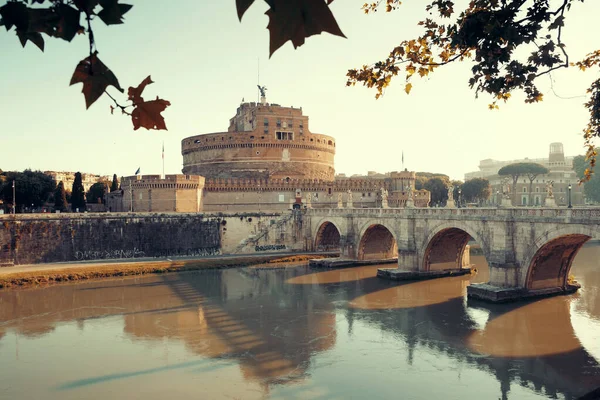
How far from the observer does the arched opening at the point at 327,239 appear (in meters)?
40.9

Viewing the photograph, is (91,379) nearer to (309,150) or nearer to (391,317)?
(391,317)

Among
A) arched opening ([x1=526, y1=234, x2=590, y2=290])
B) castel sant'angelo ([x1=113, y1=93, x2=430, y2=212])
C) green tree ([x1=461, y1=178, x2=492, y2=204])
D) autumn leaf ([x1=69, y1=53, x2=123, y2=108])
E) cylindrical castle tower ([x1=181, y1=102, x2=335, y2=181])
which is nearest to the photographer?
autumn leaf ([x1=69, y1=53, x2=123, y2=108])

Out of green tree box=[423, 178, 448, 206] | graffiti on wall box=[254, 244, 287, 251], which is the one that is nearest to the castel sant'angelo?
graffiti on wall box=[254, 244, 287, 251]

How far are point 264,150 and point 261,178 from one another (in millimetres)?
3515

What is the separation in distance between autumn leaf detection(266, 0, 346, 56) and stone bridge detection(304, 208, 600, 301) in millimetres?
18932

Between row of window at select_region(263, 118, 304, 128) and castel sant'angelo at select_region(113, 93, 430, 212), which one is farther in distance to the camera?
row of window at select_region(263, 118, 304, 128)

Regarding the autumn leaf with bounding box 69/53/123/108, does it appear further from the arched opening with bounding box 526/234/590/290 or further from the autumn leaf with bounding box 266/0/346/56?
the arched opening with bounding box 526/234/590/290

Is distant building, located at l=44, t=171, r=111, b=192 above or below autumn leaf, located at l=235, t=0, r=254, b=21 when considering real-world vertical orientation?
above

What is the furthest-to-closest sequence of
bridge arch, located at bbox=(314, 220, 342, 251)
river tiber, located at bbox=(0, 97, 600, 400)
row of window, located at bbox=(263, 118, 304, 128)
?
row of window, located at bbox=(263, 118, 304, 128)
bridge arch, located at bbox=(314, 220, 342, 251)
river tiber, located at bbox=(0, 97, 600, 400)

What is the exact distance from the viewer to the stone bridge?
1973cm

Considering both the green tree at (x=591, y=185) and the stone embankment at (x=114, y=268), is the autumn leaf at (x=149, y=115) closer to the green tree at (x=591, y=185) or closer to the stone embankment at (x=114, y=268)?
the stone embankment at (x=114, y=268)

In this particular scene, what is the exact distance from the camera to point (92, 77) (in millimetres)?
1912

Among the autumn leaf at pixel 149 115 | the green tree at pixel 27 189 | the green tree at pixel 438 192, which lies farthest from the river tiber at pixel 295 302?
the green tree at pixel 438 192

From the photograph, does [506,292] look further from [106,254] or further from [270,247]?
[106,254]
